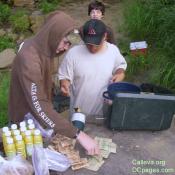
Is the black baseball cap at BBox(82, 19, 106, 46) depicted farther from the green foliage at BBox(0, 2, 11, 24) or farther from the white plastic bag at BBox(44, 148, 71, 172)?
the green foliage at BBox(0, 2, 11, 24)

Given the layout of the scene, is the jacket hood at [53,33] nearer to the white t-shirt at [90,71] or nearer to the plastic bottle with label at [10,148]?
the plastic bottle with label at [10,148]

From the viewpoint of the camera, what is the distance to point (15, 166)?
8.58ft

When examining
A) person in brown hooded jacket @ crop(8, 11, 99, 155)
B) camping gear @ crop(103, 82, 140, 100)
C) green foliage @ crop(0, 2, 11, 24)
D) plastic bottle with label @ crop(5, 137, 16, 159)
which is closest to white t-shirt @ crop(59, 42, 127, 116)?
camping gear @ crop(103, 82, 140, 100)

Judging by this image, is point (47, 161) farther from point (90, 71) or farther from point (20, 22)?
point (20, 22)

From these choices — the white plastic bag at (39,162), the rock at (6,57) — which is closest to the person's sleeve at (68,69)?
the white plastic bag at (39,162)

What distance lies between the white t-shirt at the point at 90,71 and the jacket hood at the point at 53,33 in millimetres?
833

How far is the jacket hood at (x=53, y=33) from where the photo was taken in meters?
2.81

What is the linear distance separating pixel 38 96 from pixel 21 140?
0.31 m

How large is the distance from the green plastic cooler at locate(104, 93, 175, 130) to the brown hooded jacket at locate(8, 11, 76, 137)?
438mm

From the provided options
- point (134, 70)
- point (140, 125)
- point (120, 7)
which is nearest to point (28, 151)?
point (140, 125)

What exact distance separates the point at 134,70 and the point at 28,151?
12.4 ft

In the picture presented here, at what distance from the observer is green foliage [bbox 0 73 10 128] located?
5.45 meters

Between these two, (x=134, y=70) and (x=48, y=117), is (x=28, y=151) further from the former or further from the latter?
(x=134, y=70)

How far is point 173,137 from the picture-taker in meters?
3.35
